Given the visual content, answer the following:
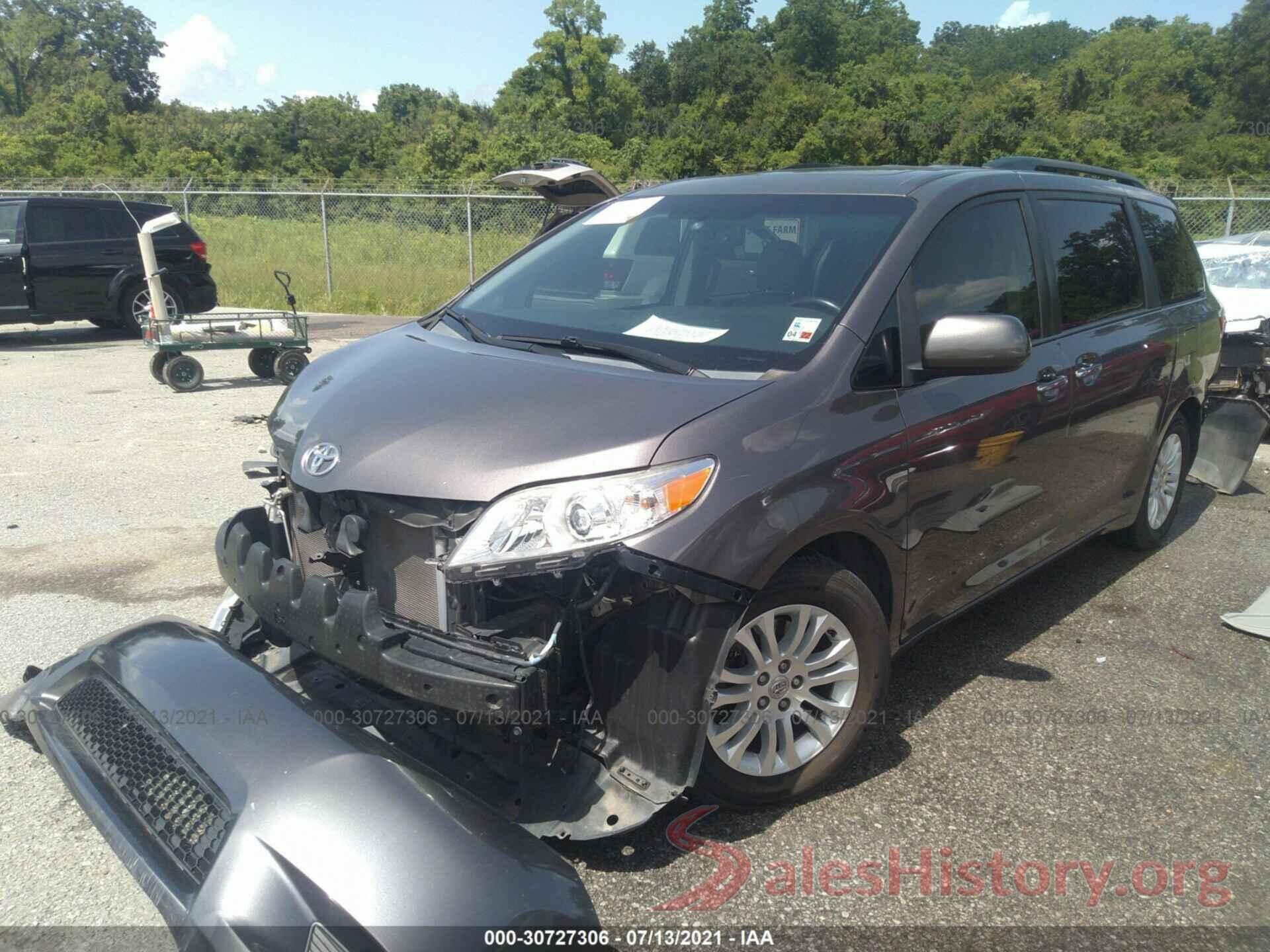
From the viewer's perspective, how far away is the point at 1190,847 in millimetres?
2801

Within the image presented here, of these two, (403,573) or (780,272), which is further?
(780,272)

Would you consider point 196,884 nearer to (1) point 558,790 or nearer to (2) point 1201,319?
(1) point 558,790

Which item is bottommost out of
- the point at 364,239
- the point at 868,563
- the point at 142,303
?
the point at 868,563

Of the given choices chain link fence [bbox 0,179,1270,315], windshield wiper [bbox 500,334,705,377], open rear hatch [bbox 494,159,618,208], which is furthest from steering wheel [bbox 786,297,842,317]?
chain link fence [bbox 0,179,1270,315]

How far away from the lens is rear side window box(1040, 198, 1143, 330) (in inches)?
158

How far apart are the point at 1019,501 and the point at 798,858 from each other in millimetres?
1678

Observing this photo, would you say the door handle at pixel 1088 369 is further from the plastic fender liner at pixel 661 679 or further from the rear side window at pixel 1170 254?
the plastic fender liner at pixel 661 679

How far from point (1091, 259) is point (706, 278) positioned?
1.88 m

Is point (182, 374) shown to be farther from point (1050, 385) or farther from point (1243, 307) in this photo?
point (1243, 307)

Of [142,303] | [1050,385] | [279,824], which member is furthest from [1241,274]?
[142,303]

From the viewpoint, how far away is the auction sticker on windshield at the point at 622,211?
13.0 ft

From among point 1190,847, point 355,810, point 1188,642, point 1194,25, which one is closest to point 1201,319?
point 1188,642

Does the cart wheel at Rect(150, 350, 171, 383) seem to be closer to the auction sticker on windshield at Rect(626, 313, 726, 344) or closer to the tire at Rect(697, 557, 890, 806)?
the auction sticker on windshield at Rect(626, 313, 726, 344)

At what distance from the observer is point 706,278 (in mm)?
3512
